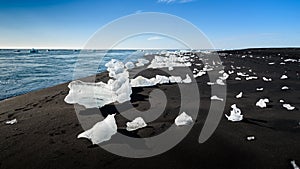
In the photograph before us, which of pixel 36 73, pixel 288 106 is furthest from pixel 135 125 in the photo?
pixel 36 73

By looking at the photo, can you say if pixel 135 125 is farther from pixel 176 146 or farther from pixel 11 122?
pixel 11 122

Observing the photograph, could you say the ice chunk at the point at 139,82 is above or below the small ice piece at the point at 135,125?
above

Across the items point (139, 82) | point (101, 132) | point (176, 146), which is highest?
point (139, 82)

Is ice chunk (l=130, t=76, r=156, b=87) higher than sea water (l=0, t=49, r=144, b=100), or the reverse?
ice chunk (l=130, t=76, r=156, b=87)

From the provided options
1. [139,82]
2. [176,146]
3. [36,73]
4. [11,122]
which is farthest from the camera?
[36,73]

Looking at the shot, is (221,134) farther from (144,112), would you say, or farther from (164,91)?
(164,91)

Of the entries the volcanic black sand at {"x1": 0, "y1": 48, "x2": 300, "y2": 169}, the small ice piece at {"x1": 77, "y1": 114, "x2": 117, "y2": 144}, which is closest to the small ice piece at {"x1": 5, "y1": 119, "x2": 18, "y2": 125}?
the volcanic black sand at {"x1": 0, "y1": 48, "x2": 300, "y2": 169}

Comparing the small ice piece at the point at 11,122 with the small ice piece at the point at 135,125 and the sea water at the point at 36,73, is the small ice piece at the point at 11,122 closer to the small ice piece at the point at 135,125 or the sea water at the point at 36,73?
the small ice piece at the point at 135,125

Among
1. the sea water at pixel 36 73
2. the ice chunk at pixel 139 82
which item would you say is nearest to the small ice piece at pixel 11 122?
the ice chunk at pixel 139 82

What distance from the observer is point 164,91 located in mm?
5711

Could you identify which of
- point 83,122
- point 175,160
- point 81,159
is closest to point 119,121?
point 83,122

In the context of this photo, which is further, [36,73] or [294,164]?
[36,73]

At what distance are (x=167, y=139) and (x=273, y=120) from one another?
1.72 m

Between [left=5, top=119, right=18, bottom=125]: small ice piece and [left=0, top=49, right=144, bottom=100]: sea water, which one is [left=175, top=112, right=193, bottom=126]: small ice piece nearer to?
[left=5, top=119, right=18, bottom=125]: small ice piece
